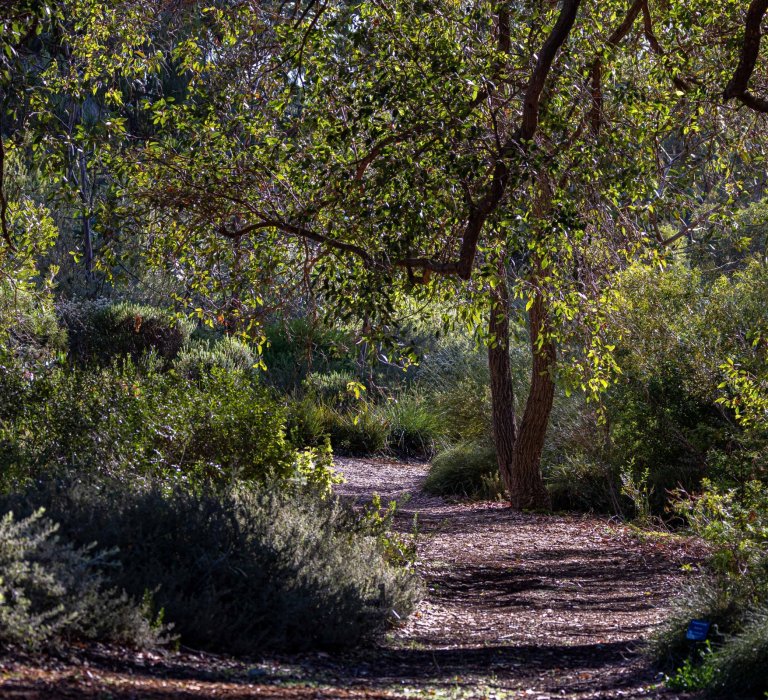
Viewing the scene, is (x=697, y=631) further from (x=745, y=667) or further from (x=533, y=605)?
(x=533, y=605)

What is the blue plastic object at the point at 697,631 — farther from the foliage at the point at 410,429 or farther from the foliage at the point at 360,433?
the foliage at the point at 410,429

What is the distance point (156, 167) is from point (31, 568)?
4617mm

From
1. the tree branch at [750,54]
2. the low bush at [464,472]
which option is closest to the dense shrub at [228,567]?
the tree branch at [750,54]

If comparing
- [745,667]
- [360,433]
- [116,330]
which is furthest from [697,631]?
[116,330]

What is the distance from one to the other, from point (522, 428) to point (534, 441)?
0.64ft

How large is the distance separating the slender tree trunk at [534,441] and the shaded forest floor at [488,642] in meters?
0.41

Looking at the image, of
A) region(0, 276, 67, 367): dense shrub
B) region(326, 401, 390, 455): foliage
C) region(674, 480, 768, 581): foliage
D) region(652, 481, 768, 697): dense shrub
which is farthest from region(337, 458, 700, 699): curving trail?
region(326, 401, 390, 455): foliage

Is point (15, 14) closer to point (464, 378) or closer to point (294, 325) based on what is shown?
point (464, 378)

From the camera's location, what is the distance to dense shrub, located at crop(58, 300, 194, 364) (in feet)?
58.3

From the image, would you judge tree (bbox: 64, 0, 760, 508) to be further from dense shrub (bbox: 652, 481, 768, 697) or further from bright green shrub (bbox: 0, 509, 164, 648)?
bright green shrub (bbox: 0, 509, 164, 648)

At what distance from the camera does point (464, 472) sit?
1288cm

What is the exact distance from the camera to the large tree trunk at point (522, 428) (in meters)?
10.6

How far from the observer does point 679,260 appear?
14.1m

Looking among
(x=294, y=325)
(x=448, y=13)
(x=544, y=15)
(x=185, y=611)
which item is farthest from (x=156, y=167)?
(x=294, y=325)
